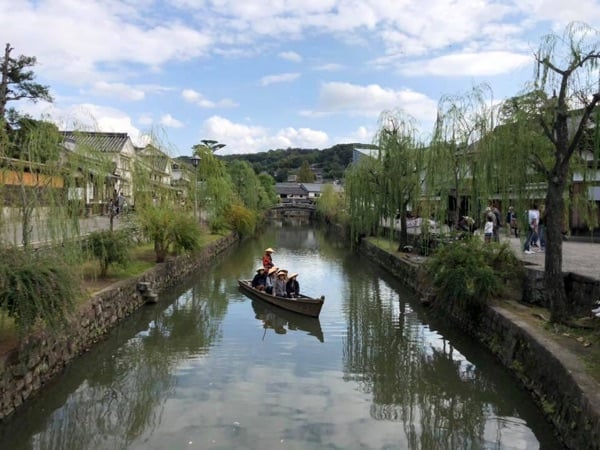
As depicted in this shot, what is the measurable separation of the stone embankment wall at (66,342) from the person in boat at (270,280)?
3317 mm

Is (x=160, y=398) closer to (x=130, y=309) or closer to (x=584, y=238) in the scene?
(x=130, y=309)

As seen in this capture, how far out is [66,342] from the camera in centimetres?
872

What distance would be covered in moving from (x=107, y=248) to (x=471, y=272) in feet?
28.1

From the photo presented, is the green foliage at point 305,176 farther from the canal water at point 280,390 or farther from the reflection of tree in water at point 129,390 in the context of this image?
the reflection of tree in water at point 129,390

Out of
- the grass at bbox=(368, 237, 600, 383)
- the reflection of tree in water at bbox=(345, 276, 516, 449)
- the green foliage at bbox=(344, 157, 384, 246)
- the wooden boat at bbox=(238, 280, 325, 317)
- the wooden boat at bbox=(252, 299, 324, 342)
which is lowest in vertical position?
the reflection of tree in water at bbox=(345, 276, 516, 449)

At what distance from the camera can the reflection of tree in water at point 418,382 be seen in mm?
7113

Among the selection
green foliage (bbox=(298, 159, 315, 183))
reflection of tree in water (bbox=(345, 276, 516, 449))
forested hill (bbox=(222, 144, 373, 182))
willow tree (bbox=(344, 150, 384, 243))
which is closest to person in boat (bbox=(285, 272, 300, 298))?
reflection of tree in water (bbox=(345, 276, 516, 449))

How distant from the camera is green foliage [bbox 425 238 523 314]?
10.4 meters

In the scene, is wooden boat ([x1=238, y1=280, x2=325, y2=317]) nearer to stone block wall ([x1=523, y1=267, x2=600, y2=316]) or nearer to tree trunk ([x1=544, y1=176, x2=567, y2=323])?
stone block wall ([x1=523, y1=267, x2=600, y2=316])

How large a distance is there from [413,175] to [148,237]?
10.1 metres

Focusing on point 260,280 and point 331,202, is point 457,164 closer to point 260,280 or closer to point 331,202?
point 260,280

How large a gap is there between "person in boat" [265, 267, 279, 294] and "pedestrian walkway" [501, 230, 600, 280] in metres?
6.36

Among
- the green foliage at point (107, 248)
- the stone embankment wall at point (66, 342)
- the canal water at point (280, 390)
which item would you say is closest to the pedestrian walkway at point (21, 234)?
the green foliage at point (107, 248)

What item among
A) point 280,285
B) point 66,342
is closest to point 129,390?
point 66,342
